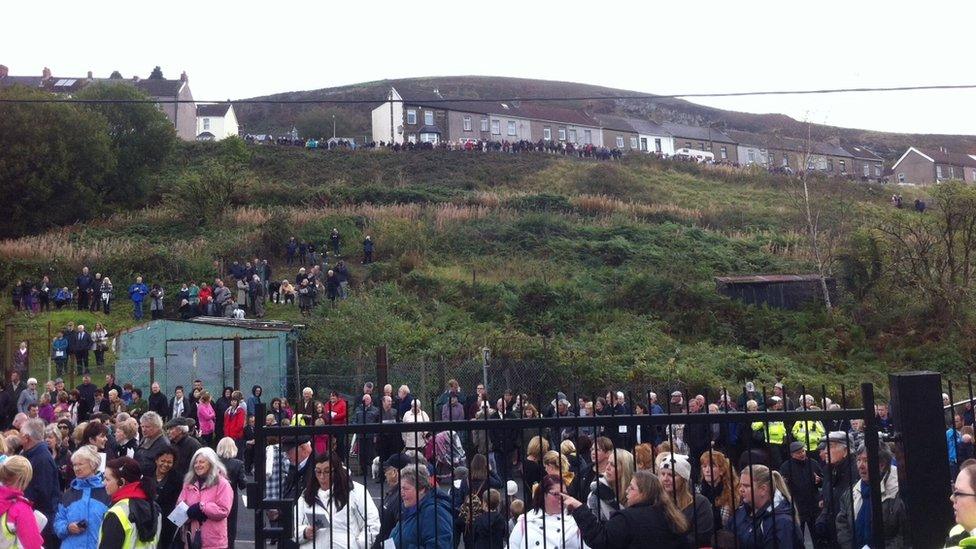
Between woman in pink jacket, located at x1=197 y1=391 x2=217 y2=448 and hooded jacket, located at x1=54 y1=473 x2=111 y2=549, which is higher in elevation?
hooded jacket, located at x1=54 y1=473 x2=111 y2=549

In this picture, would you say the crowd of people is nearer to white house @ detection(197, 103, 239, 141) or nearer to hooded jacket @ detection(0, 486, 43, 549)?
hooded jacket @ detection(0, 486, 43, 549)

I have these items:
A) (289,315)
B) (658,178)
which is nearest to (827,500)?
(289,315)

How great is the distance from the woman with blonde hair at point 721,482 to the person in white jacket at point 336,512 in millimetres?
2337

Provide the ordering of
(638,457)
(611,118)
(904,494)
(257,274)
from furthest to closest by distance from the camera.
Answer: (611,118)
(257,274)
(638,457)
(904,494)

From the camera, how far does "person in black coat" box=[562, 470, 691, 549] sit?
5473 millimetres

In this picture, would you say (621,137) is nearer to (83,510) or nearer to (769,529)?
(83,510)

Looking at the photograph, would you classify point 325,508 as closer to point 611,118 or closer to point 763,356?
point 763,356

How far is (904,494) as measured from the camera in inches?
221

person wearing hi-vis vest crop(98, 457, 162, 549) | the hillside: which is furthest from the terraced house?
person wearing hi-vis vest crop(98, 457, 162, 549)

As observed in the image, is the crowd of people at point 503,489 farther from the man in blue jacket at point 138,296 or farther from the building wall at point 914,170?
the building wall at point 914,170

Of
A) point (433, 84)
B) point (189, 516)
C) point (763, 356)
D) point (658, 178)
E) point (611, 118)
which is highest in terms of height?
point (433, 84)

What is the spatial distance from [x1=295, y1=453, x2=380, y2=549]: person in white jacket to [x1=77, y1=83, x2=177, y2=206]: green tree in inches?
2218

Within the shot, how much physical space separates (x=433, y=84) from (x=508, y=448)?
13823 cm

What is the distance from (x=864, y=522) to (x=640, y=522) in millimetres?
1941
